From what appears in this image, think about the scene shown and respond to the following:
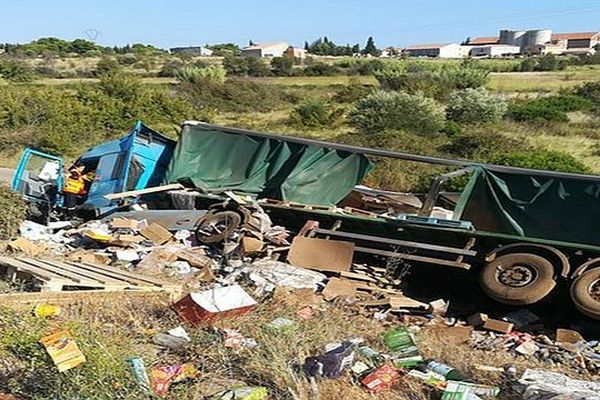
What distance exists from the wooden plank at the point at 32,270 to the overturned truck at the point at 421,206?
3092mm

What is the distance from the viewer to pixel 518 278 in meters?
9.35

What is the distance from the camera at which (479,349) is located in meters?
7.73

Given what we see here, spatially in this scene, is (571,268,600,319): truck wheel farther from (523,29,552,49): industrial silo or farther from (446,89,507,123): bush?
(523,29,552,49): industrial silo

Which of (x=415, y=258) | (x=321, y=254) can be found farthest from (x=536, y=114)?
(x=321, y=254)

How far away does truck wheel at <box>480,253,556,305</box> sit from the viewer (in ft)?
29.8

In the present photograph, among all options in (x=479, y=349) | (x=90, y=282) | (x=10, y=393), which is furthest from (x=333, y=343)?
(x=90, y=282)

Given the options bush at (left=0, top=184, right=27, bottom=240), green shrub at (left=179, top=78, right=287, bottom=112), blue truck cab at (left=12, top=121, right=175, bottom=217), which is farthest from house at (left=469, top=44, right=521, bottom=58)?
bush at (left=0, top=184, right=27, bottom=240)

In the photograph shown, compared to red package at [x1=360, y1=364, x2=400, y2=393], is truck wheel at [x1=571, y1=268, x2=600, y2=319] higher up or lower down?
lower down

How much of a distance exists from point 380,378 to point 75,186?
955 cm

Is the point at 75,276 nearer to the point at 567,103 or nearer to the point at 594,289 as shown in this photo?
the point at 594,289

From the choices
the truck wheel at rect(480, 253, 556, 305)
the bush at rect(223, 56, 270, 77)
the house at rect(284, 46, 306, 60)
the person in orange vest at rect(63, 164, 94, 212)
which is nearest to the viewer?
the truck wheel at rect(480, 253, 556, 305)

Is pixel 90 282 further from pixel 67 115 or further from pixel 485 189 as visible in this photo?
pixel 67 115

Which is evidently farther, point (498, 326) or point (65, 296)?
point (498, 326)

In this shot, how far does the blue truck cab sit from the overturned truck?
2.5 inches
